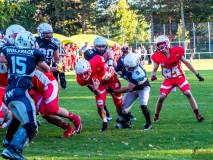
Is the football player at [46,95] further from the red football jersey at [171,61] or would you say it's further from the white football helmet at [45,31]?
the red football jersey at [171,61]

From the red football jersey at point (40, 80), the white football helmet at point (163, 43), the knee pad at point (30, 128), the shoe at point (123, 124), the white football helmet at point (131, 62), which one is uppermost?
the white football helmet at point (163, 43)

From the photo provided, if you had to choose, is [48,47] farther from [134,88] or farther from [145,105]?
[145,105]

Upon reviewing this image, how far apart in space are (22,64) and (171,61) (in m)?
4.27

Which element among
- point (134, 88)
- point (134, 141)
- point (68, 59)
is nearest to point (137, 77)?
point (134, 88)

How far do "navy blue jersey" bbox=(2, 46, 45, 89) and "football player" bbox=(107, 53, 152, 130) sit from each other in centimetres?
271

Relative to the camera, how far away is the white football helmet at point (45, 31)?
33.8 feet

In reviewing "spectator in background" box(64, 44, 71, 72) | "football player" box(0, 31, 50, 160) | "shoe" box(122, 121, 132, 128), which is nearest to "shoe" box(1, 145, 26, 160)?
"football player" box(0, 31, 50, 160)

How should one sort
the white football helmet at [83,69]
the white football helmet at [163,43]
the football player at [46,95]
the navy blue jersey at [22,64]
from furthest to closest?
1. the white football helmet at [163,43]
2. the white football helmet at [83,69]
3. the football player at [46,95]
4. the navy blue jersey at [22,64]

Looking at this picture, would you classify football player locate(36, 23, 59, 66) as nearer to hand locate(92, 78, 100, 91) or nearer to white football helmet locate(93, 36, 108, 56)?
white football helmet locate(93, 36, 108, 56)

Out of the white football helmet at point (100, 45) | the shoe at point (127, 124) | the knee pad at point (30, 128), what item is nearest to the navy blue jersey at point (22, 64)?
the knee pad at point (30, 128)

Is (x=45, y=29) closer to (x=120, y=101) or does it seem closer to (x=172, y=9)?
(x=120, y=101)

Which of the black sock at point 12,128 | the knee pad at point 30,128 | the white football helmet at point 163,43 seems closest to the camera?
the knee pad at point 30,128

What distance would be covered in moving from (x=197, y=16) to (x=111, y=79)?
49671 mm

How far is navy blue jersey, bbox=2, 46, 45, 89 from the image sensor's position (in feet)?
22.6
